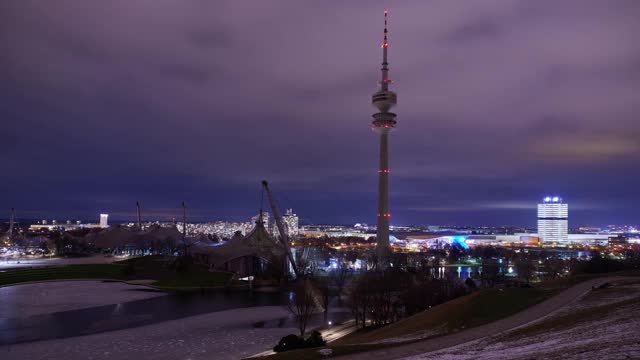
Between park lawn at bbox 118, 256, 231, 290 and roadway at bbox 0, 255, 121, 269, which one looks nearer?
park lawn at bbox 118, 256, 231, 290

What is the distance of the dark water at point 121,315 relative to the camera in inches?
1139

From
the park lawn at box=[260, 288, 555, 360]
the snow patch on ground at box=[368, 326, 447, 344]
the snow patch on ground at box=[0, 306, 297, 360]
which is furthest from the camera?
the snow patch on ground at box=[0, 306, 297, 360]

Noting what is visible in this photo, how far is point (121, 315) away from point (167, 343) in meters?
11.4

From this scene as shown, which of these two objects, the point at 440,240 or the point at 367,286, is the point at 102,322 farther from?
the point at 440,240

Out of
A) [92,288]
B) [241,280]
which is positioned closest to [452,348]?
[92,288]

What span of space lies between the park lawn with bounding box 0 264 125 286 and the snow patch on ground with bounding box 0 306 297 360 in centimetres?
3054

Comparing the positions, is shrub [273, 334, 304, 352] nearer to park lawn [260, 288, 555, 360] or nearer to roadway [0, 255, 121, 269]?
park lawn [260, 288, 555, 360]

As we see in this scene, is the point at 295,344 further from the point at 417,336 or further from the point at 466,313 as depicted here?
the point at 466,313

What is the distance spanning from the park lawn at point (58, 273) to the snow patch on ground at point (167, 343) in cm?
3054

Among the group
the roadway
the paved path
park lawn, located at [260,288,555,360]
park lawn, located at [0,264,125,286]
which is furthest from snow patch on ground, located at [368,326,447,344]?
the roadway

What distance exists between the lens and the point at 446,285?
3953 cm

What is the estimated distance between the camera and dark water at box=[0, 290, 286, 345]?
94.9 feet

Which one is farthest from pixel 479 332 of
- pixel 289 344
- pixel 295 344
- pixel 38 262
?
pixel 38 262

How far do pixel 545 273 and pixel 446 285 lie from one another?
111 feet
